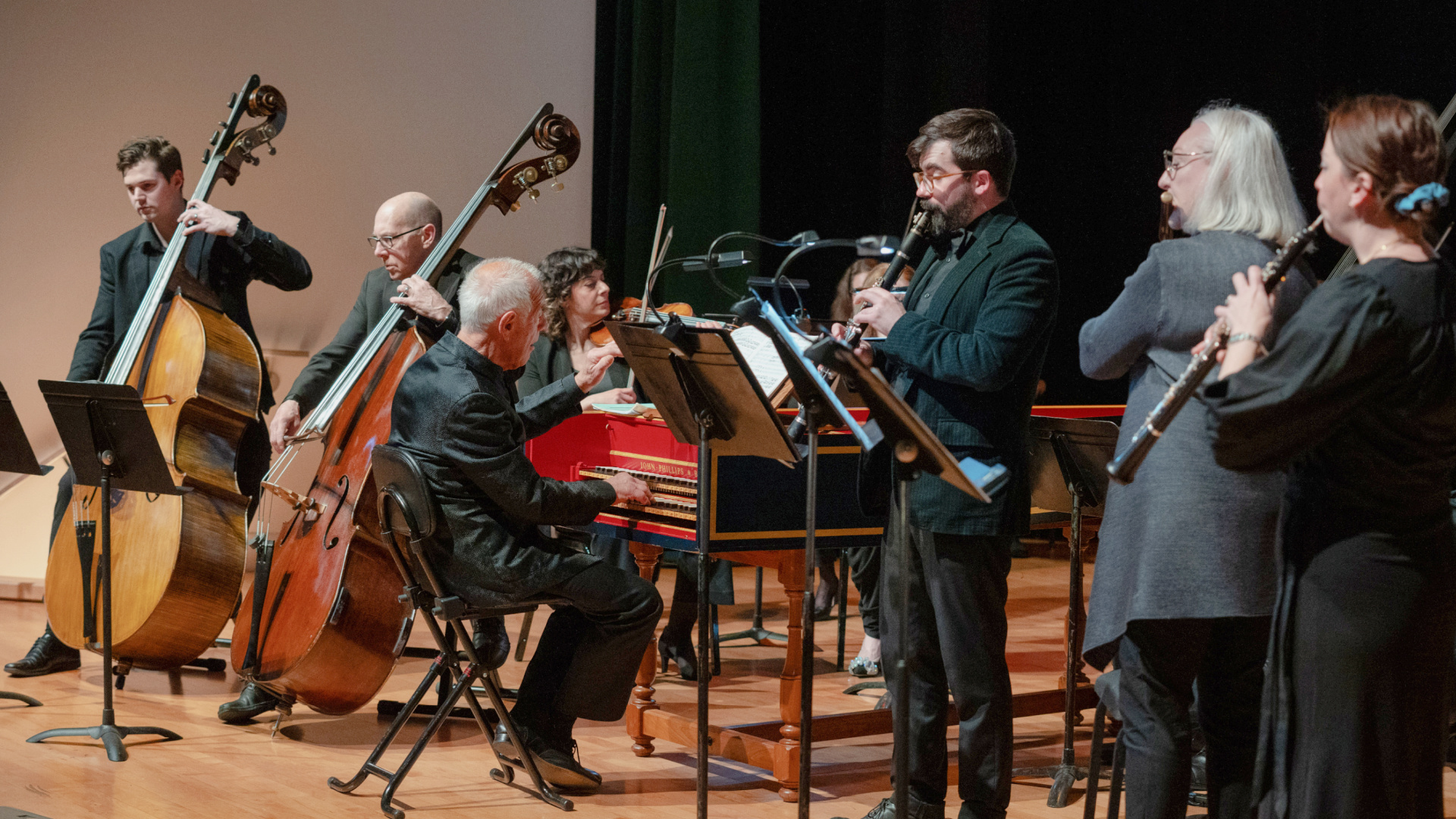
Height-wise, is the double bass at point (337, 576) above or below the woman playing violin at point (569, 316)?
below

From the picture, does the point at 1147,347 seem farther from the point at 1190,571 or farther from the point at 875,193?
the point at 875,193

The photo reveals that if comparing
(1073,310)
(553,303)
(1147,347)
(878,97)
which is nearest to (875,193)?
(878,97)

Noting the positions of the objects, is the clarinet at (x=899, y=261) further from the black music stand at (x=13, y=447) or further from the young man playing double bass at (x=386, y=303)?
the black music stand at (x=13, y=447)

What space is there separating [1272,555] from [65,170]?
5817mm

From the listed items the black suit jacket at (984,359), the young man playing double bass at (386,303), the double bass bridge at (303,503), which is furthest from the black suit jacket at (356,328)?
the black suit jacket at (984,359)

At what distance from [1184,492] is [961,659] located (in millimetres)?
702

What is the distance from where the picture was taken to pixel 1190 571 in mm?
2186

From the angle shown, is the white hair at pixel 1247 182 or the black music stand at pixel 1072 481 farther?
the black music stand at pixel 1072 481

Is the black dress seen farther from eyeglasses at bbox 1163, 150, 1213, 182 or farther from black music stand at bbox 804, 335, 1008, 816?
eyeglasses at bbox 1163, 150, 1213, 182

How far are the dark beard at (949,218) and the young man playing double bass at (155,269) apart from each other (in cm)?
241

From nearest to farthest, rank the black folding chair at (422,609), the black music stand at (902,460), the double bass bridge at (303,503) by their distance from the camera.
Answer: the black music stand at (902,460) < the black folding chair at (422,609) < the double bass bridge at (303,503)

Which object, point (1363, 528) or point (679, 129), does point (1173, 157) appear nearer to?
point (1363, 528)

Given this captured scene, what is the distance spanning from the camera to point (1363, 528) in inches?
75.7

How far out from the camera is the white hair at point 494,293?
3377 millimetres
